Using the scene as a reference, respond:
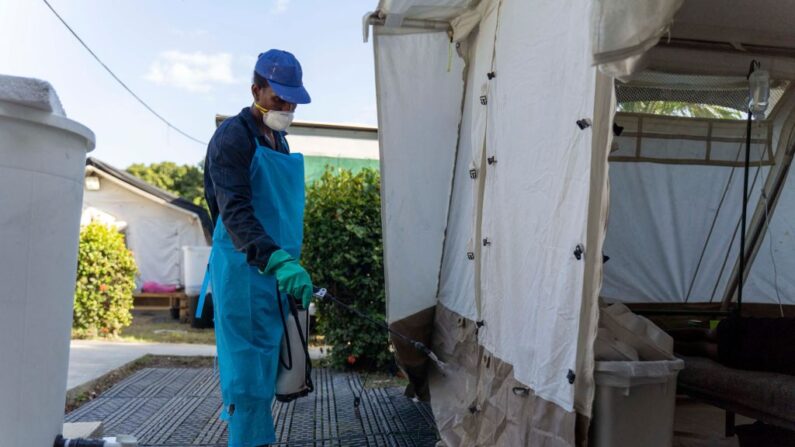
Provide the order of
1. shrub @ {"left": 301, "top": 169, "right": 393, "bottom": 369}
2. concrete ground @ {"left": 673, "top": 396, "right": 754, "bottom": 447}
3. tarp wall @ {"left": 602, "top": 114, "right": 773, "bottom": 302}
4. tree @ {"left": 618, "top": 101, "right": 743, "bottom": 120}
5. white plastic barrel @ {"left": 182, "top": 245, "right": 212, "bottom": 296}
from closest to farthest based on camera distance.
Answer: concrete ground @ {"left": 673, "top": 396, "right": 754, "bottom": 447}, tree @ {"left": 618, "top": 101, "right": 743, "bottom": 120}, tarp wall @ {"left": 602, "top": 114, "right": 773, "bottom": 302}, shrub @ {"left": 301, "top": 169, "right": 393, "bottom": 369}, white plastic barrel @ {"left": 182, "top": 245, "right": 212, "bottom": 296}

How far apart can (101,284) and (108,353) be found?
5.51 feet

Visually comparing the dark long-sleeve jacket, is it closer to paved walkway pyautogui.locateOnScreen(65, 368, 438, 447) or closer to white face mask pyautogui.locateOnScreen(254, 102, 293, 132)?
white face mask pyautogui.locateOnScreen(254, 102, 293, 132)

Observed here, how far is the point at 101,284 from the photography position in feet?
26.7

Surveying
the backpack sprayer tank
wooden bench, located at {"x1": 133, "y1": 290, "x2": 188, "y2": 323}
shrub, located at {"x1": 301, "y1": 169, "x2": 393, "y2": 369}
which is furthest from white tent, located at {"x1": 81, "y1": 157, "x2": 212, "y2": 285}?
the backpack sprayer tank

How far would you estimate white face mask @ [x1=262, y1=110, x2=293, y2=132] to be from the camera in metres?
2.78

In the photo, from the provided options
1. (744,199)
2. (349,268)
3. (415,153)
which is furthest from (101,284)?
(744,199)

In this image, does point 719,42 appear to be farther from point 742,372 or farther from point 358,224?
point 358,224

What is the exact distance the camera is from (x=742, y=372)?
9.98 ft

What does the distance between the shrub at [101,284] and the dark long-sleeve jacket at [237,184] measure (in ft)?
20.3

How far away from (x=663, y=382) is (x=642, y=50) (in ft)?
4.05

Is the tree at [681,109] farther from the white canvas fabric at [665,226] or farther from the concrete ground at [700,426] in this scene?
the concrete ground at [700,426]

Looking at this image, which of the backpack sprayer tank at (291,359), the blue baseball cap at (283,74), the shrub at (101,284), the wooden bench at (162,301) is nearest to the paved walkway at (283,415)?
the backpack sprayer tank at (291,359)

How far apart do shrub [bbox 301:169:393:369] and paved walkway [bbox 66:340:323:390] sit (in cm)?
94

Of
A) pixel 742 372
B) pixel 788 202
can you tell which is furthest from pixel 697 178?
pixel 742 372
